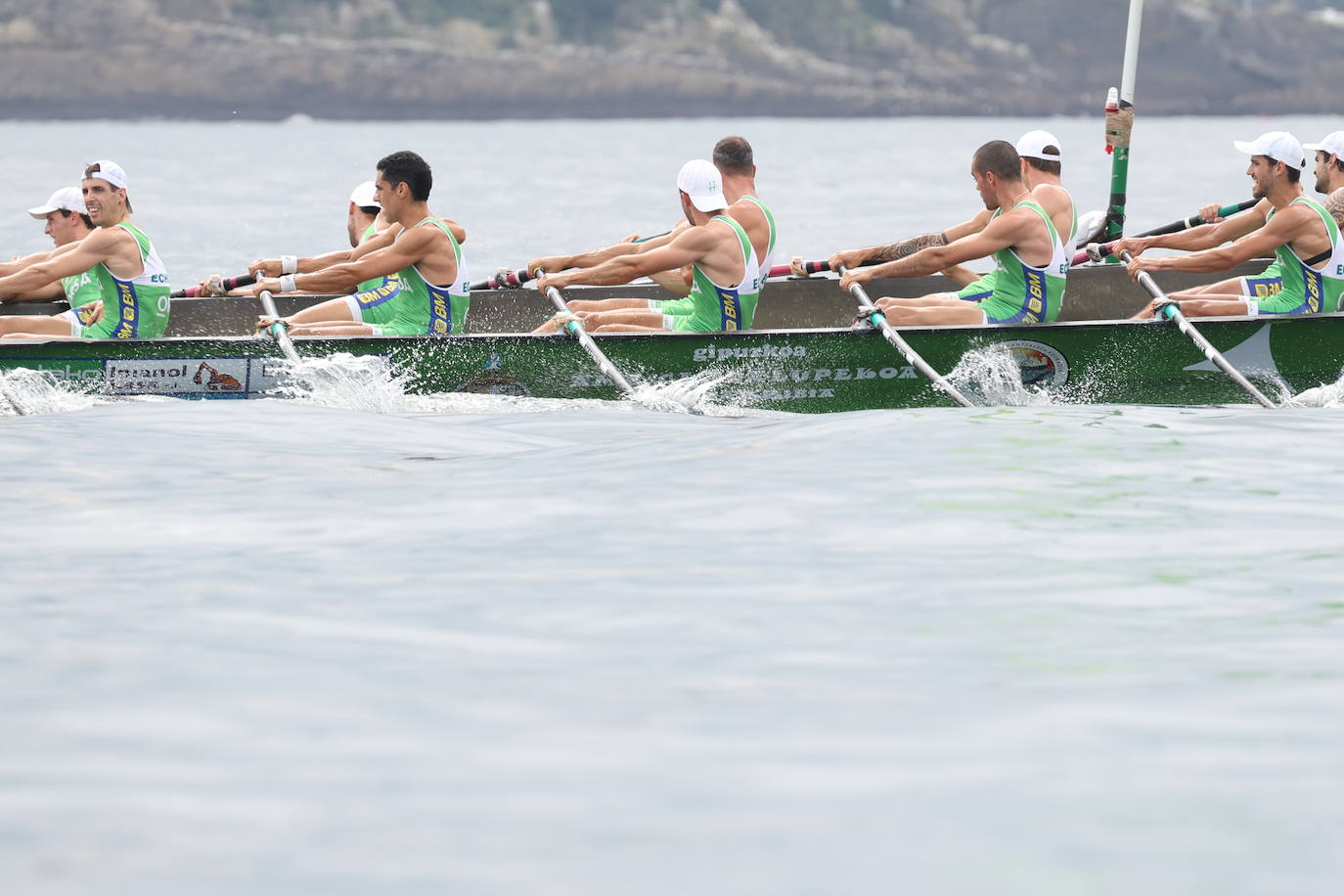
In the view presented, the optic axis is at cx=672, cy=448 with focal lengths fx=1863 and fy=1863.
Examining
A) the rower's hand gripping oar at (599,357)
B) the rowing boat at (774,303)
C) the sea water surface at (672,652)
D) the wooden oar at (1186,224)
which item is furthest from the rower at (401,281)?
the wooden oar at (1186,224)

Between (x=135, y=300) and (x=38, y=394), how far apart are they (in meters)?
1.11

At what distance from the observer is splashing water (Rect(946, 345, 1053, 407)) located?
1223 centimetres

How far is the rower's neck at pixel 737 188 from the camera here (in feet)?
41.7

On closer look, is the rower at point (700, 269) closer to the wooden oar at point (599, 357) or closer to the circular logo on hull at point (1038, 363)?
the wooden oar at point (599, 357)

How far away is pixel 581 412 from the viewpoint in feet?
38.8

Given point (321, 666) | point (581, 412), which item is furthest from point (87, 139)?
point (321, 666)

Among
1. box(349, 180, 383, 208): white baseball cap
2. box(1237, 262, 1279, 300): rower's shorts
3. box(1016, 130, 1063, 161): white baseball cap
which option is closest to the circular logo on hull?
box(1016, 130, 1063, 161): white baseball cap

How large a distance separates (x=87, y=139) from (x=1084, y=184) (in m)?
53.0

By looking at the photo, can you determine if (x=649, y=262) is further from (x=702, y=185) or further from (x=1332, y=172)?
(x=1332, y=172)

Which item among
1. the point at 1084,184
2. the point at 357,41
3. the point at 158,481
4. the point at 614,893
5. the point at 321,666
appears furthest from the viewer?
the point at 357,41

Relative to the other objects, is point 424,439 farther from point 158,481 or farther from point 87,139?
point 87,139

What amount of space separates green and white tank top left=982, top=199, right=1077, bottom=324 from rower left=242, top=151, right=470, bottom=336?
3.65 m

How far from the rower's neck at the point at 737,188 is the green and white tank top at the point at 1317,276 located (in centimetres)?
366

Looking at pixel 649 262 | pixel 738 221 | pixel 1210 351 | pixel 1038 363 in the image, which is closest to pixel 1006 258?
pixel 1038 363
